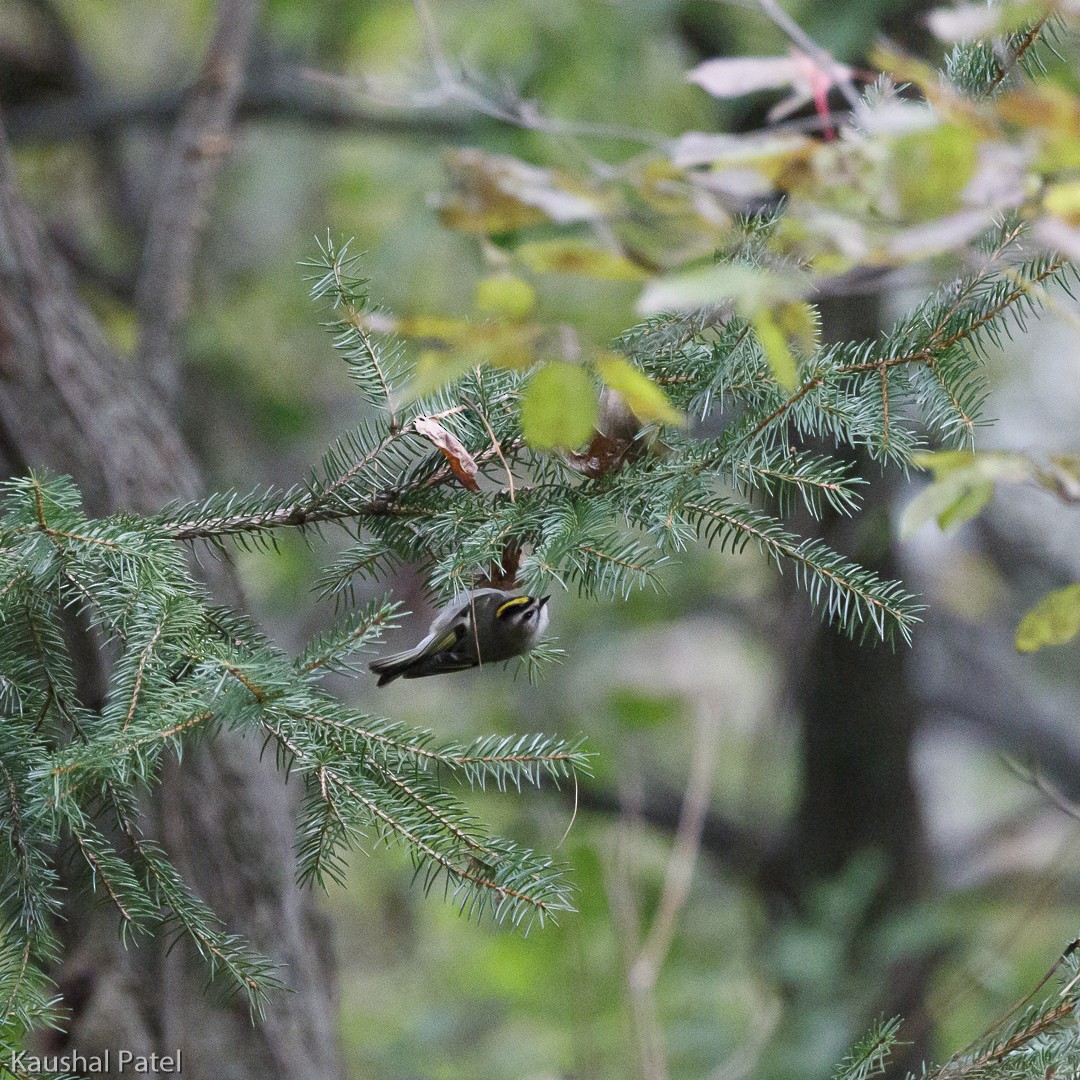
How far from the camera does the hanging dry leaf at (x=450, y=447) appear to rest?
86 centimetres

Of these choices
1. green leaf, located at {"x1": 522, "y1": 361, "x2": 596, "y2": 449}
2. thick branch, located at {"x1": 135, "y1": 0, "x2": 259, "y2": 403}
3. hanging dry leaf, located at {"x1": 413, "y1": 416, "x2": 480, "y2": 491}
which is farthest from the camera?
thick branch, located at {"x1": 135, "y1": 0, "x2": 259, "y2": 403}

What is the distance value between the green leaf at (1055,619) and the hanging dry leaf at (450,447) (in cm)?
42

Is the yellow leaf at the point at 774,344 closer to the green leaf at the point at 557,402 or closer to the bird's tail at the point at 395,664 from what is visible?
the green leaf at the point at 557,402

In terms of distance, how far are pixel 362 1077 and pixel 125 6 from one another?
4.39 meters

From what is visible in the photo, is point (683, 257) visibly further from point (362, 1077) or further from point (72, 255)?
point (362, 1077)

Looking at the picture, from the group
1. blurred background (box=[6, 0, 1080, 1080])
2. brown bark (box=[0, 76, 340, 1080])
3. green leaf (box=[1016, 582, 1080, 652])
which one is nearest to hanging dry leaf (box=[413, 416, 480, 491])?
green leaf (box=[1016, 582, 1080, 652])

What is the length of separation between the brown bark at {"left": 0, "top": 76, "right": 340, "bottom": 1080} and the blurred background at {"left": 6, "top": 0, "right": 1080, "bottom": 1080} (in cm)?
64

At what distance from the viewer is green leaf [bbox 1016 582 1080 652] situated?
0.70 meters

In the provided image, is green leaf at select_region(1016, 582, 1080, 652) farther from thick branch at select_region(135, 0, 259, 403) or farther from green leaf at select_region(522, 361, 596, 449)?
thick branch at select_region(135, 0, 259, 403)

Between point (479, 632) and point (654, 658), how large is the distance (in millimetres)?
3412

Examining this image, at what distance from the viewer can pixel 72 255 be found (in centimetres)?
297

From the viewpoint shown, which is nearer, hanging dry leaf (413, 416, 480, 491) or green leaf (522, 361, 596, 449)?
green leaf (522, 361, 596, 449)

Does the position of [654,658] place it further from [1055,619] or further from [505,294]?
[505,294]

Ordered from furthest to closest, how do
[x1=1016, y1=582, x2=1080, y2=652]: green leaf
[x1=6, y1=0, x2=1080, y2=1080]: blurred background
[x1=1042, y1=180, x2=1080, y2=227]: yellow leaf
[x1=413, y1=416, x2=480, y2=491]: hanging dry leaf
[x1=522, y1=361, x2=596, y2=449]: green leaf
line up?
[x1=6, y1=0, x2=1080, y2=1080]: blurred background < [x1=413, y1=416, x2=480, y2=491]: hanging dry leaf < [x1=1016, y1=582, x2=1080, y2=652]: green leaf < [x1=522, y1=361, x2=596, y2=449]: green leaf < [x1=1042, y1=180, x2=1080, y2=227]: yellow leaf
